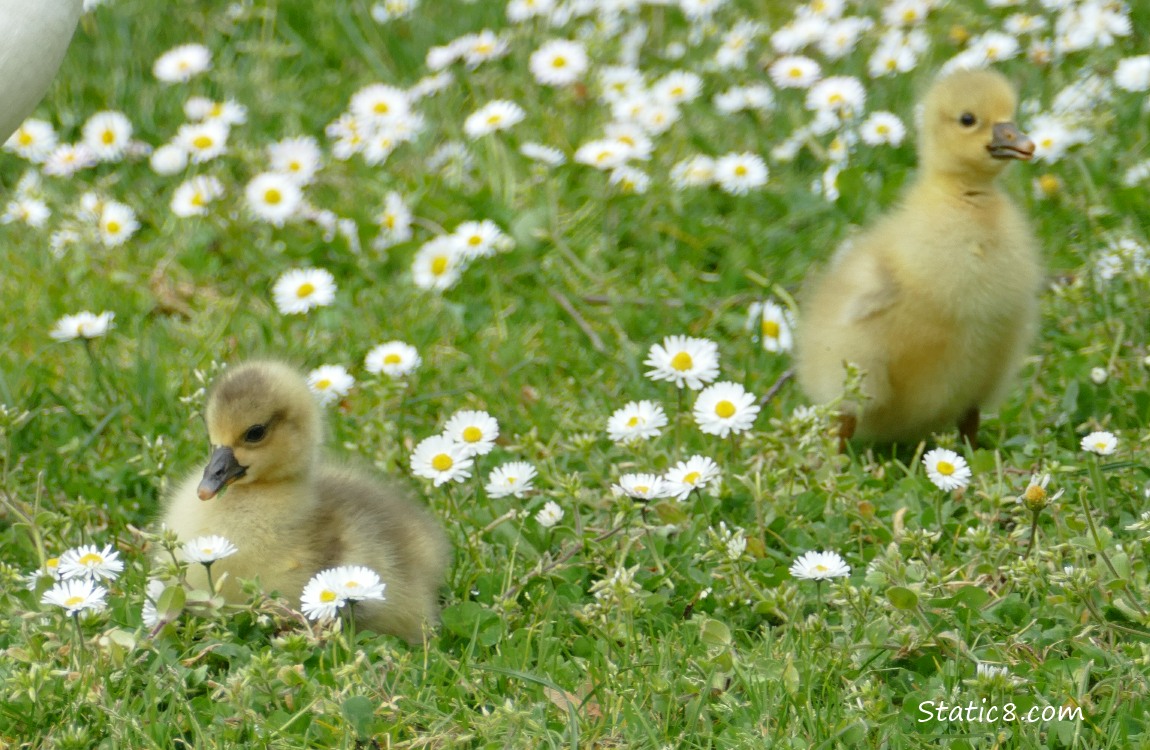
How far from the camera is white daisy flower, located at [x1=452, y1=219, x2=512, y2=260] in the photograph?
514cm

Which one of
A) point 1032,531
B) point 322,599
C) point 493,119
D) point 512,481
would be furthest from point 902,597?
point 493,119

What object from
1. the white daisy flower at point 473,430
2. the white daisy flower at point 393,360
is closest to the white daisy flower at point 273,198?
the white daisy flower at point 393,360

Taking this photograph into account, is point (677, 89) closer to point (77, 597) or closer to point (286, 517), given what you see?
point (286, 517)

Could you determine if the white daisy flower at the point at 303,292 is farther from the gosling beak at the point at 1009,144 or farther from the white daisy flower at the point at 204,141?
the gosling beak at the point at 1009,144

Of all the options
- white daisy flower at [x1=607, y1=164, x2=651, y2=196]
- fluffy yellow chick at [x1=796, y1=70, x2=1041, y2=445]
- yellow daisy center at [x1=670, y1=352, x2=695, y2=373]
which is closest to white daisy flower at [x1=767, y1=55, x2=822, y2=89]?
white daisy flower at [x1=607, y1=164, x2=651, y2=196]

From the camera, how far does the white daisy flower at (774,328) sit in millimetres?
4656

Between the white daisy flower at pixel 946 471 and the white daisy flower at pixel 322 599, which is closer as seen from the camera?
the white daisy flower at pixel 322 599

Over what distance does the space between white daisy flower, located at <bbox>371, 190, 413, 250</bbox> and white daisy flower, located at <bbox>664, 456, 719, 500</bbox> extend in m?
2.09

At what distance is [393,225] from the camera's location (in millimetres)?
5402

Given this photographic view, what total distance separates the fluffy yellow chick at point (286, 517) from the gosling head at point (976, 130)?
67.0 inches

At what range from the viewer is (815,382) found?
4.20 metres

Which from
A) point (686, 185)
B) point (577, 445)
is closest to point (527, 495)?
point (577, 445)

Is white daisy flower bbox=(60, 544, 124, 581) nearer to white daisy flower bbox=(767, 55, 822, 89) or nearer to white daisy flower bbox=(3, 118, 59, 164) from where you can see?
white daisy flower bbox=(3, 118, 59, 164)

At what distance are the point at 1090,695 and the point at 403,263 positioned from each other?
311 cm
